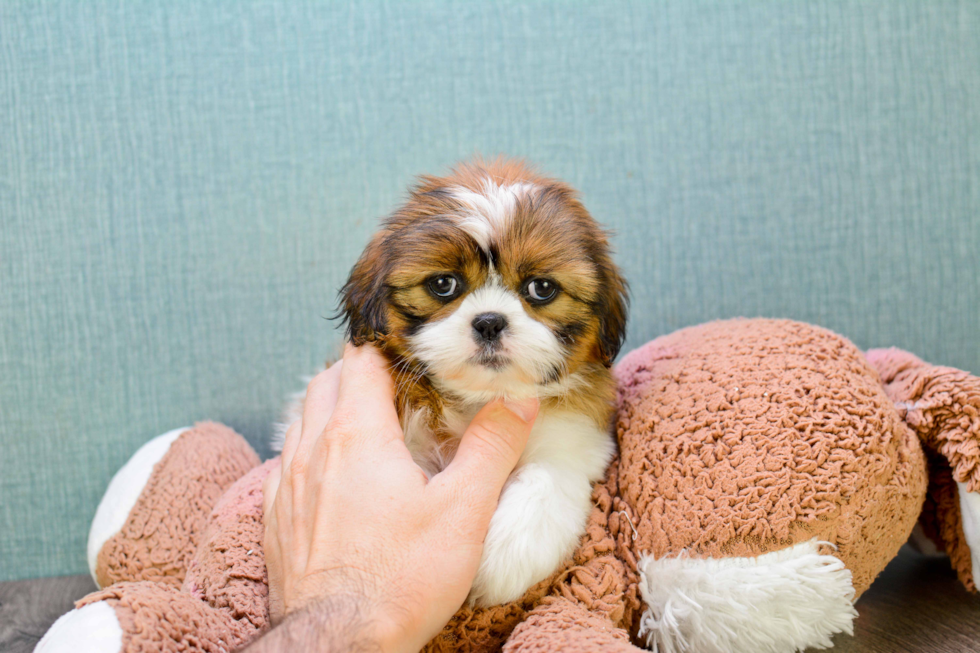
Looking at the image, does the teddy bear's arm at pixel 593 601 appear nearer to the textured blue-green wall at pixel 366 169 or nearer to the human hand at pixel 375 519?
the human hand at pixel 375 519

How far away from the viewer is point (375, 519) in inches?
47.9

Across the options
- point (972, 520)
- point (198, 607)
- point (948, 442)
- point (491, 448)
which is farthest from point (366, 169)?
point (972, 520)

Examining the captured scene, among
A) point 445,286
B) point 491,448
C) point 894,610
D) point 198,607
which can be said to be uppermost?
point 445,286

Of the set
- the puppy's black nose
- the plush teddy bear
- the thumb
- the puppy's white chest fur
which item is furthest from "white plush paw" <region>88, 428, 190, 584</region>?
the puppy's black nose

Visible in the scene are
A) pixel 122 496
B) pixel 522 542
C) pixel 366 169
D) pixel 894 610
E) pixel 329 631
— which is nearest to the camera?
pixel 329 631

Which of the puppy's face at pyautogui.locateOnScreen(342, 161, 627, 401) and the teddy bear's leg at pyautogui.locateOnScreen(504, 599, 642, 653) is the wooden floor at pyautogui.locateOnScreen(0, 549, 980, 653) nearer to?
the teddy bear's leg at pyautogui.locateOnScreen(504, 599, 642, 653)

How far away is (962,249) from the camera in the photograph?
7.27ft

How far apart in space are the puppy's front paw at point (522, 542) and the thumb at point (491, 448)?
0.16 ft

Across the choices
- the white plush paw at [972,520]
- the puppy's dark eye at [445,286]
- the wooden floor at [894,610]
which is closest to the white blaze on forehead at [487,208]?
the puppy's dark eye at [445,286]

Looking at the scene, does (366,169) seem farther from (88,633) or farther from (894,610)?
(894,610)

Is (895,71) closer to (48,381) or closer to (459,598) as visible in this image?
(459,598)

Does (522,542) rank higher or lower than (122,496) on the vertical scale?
higher

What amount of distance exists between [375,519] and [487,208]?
2.31ft

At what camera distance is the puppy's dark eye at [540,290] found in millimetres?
1386
